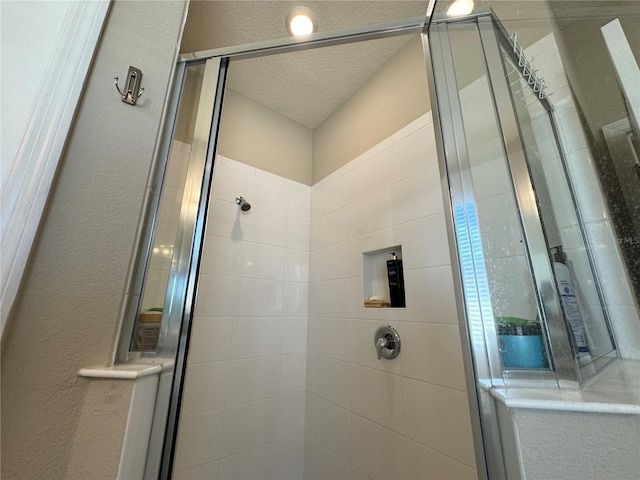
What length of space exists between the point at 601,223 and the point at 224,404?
1504 mm

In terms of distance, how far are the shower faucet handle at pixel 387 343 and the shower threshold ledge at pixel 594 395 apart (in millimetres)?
555

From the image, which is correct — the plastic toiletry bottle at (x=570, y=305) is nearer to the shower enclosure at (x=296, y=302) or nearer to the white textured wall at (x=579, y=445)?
the white textured wall at (x=579, y=445)

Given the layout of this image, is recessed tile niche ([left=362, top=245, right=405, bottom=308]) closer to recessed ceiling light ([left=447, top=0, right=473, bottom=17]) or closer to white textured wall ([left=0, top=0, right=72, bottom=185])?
recessed ceiling light ([left=447, top=0, right=473, bottom=17])

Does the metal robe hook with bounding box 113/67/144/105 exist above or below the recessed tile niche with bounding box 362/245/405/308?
above

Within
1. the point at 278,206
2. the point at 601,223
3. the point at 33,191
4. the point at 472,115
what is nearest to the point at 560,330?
the point at 601,223

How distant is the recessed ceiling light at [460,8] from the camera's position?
78 cm

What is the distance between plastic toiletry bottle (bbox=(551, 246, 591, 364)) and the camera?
0.52 metres

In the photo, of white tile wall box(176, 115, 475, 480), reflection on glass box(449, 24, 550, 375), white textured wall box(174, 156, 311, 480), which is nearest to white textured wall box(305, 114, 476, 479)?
white tile wall box(176, 115, 475, 480)

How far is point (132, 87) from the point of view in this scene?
0.67 meters

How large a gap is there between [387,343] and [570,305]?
2.13 feet

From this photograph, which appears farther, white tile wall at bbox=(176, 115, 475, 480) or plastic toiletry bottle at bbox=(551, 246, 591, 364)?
white tile wall at bbox=(176, 115, 475, 480)

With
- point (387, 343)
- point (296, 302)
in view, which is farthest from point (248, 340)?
point (387, 343)

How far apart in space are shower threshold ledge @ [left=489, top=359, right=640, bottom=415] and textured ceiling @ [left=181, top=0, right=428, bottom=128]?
145 centimetres

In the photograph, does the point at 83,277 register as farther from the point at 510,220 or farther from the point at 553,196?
the point at 553,196
